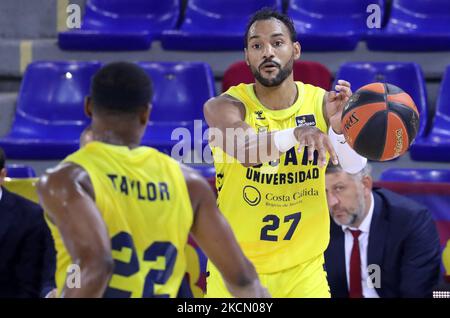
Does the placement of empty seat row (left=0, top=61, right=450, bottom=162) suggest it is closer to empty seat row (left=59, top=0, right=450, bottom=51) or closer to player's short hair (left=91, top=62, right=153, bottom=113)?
empty seat row (left=59, top=0, right=450, bottom=51)

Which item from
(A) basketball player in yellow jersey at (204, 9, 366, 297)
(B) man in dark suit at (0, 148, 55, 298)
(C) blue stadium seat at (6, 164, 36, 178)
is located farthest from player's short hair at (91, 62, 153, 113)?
(C) blue stadium seat at (6, 164, 36, 178)

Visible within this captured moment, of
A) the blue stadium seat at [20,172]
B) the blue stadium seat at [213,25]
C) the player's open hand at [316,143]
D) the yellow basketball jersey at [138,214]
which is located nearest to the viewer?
the yellow basketball jersey at [138,214]

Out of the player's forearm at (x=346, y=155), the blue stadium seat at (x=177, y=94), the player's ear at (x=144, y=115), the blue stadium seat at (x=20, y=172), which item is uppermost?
the player's ear at (x=144, y=115)

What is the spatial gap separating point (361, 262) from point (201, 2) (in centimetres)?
380

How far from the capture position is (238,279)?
3129mm

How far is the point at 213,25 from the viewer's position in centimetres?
813

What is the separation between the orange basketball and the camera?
4.21 m

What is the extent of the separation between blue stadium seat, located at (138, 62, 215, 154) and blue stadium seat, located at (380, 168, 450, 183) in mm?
1578

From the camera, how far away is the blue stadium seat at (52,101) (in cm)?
743

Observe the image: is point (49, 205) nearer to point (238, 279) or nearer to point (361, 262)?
point (238, 279)

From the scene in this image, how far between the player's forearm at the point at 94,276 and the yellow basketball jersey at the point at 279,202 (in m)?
1.85

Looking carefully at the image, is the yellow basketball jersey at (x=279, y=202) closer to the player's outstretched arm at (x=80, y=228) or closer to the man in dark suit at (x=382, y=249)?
the man in dark suit at (x=382, y=249)

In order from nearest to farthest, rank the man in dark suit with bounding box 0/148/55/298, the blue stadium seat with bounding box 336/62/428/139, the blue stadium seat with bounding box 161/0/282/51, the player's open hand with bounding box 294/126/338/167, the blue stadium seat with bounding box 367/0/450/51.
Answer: the player's open hand with bounding box 294/126/338/167, the man in dark suit with bounding box 0/148/55/298, the blue stadium seat with bounding box 336/62/428/139, the blue stadium seat with bounding box 367/0/450/51, the blue stadium seat with bounding box 161/0/282/51

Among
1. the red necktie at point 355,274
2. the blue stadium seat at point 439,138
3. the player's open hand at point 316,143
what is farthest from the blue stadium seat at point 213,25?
the player's open hand at point 316,143
